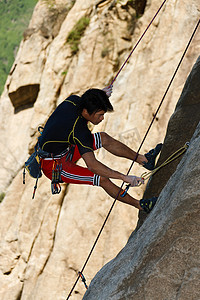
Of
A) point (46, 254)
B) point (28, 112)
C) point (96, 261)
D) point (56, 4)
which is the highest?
point (56, 4)

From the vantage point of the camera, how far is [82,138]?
423cm

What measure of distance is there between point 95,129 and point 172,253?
25.2ft

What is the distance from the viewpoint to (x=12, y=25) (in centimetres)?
6091

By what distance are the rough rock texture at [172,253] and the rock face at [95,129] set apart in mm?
5120

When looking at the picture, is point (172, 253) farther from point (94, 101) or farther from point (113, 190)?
point (94, 101)

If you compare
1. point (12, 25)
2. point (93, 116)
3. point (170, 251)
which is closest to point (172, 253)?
point (170, 251)

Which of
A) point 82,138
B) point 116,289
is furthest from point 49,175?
point 116,289

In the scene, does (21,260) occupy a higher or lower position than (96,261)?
higher

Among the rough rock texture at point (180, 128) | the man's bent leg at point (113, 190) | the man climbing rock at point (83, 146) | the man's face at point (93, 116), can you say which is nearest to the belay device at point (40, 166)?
the man climbing rock at point (83, 146)

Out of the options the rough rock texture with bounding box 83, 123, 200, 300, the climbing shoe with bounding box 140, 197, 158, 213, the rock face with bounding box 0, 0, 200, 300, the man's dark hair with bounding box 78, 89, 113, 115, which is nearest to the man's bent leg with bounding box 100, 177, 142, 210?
the climbing shoe with bounding box 140, 197, 158, 213

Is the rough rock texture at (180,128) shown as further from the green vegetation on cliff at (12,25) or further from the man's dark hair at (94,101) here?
the green vegetation on cliff at (12,25)

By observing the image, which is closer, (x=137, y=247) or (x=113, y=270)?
(x=137, y=247)

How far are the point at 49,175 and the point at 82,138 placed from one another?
1148 mm

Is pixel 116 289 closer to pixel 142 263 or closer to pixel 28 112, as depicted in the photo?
pixel 142 263
